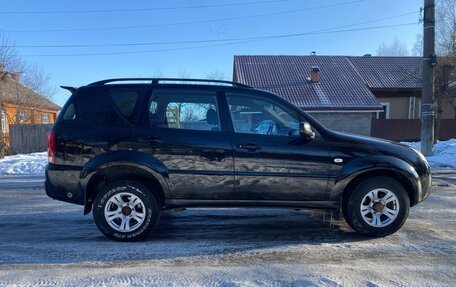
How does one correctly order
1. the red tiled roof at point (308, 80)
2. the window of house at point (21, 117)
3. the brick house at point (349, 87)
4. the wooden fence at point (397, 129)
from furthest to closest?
1. the window of house at point (21, 117)
2. the wooden fence at point (397, 129)
3. the red tiled roof at point (308, 80)
4. the brick house at point (349, 87)

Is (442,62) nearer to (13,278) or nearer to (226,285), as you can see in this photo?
(226,285)

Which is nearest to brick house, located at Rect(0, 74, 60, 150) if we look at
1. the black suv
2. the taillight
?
the taillight

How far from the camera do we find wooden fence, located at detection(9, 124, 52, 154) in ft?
62.1

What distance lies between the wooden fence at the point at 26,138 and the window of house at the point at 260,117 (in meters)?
17.4

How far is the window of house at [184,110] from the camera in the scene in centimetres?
446

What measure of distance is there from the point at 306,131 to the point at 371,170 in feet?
3.28

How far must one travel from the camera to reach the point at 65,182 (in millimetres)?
4391

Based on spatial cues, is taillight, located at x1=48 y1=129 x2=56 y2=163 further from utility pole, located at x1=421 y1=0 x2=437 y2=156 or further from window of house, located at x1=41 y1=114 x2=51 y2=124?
window of house, located at x1=41 y1=114 x2=51 y2=124

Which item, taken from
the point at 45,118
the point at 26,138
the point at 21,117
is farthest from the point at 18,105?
the point at 45,118

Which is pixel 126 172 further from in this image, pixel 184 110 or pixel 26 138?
pixel 26 138

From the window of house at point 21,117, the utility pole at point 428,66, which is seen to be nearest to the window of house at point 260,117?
the utility pole at point 428,66

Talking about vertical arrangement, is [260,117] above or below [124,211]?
above

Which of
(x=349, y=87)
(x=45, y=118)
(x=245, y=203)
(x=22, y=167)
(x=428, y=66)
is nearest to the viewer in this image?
(x=245, y=203)

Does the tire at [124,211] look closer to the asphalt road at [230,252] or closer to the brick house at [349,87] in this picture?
the asphalt road at [230,252]
